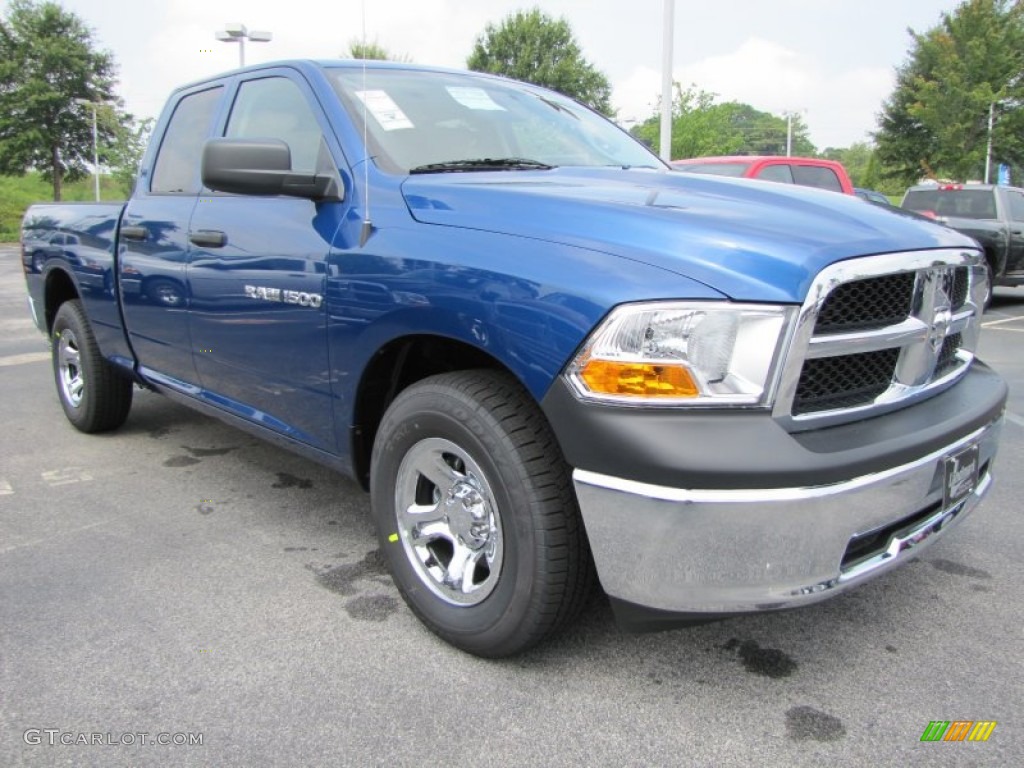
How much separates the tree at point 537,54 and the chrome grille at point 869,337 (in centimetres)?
4582

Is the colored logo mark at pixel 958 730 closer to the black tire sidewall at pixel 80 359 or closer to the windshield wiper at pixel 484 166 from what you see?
the windshield wiper at pixel 484 166

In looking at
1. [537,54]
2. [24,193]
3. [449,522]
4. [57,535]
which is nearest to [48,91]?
[24,193]

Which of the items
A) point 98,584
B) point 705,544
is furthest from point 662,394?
point 98,584

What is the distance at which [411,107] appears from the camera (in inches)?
119

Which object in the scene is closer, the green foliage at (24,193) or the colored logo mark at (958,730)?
the colored logo mark at (958,730)

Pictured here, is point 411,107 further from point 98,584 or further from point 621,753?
point 621,753

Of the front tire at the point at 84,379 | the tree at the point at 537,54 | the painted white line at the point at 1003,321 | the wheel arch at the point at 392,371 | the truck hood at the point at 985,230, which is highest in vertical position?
the tree at the point at 537,54

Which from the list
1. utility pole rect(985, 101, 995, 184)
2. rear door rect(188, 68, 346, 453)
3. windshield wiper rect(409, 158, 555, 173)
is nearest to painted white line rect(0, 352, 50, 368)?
rear door rect(188, 68, 346, 453)

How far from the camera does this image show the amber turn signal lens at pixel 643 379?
1.86m

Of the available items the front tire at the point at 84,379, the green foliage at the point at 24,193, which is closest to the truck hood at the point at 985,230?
the front tire at the point at 84,379

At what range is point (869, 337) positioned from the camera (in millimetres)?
2014

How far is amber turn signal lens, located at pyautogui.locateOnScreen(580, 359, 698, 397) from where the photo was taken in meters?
1.86

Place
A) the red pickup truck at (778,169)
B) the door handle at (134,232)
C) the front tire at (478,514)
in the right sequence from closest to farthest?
the front tire at (478,514) < the door handle at (134,232) < the red pickup truck at (778,169)

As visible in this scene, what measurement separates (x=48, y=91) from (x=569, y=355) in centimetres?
3910
